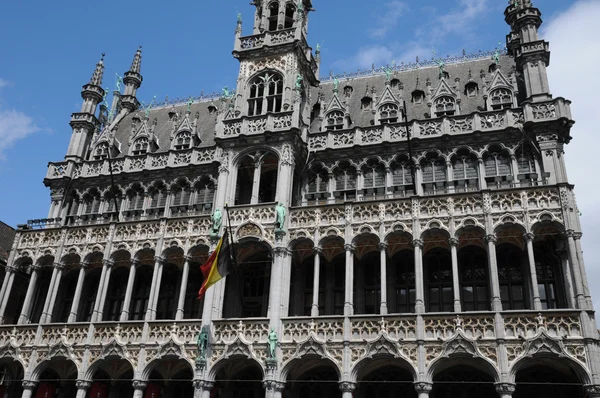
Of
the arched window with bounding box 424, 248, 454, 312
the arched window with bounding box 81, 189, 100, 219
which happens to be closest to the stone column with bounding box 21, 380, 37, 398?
the arched window with bounding box 81, 189, 100, 219

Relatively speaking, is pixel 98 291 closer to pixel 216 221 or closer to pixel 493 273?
pixel 216 221

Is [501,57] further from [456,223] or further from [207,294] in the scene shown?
[207,294]

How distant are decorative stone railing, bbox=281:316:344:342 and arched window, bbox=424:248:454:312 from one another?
5141mm

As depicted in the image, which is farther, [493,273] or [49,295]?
[49,295]

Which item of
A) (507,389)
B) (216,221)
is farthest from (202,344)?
(507,389)

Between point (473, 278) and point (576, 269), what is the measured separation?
532cm

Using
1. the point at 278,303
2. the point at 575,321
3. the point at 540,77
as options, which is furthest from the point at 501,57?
the point at 278,303

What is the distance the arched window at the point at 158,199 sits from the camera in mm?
37281

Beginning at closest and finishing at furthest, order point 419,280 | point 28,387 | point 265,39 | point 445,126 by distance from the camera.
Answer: point 419,280, point 28,387, point 445,126, point 265,39

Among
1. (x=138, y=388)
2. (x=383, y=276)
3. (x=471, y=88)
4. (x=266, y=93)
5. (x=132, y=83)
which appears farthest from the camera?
(x=132, y=83)

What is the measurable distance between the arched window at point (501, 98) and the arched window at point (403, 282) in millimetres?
10523

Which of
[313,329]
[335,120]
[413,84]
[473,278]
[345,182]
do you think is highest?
[413,84]

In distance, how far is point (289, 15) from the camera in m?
40.1

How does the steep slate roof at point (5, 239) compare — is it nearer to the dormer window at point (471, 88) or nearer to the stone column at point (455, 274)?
the stone column at point (455, 274)
